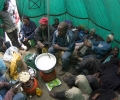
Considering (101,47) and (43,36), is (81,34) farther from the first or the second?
(43,36)

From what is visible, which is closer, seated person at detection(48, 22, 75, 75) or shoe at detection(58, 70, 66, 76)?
seated person at detection(48, 22, 75, 75)

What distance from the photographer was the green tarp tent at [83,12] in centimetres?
382

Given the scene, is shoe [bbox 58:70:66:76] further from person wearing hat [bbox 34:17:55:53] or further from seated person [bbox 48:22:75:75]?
person wearing hat [bbox 34:17:55:53]

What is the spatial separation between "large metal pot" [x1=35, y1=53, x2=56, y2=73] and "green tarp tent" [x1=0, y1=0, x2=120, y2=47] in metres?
1.14

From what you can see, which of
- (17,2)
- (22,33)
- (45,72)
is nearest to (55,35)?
(45,72)

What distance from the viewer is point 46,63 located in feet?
12.1

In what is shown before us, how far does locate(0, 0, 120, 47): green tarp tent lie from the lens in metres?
3.82

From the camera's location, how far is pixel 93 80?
330cm

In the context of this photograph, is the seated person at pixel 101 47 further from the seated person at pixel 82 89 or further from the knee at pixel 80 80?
the knee at pixel 80 80

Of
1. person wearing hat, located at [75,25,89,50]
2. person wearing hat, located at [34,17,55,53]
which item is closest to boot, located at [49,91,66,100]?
person wearing hat, located at [34,17,55,53]

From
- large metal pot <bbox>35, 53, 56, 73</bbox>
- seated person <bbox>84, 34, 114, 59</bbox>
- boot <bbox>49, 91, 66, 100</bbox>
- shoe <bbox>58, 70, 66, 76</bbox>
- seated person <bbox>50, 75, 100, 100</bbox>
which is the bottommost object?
boot <bbox>49, 91, 66, 100</bbox>

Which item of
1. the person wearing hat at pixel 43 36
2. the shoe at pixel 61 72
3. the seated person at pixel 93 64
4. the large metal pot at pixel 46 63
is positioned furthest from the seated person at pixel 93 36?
the large metal pot at pixel 46 63

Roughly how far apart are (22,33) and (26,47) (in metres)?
0.47

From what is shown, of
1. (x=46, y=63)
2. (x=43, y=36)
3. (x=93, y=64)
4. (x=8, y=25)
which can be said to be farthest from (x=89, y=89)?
(x=8, y=25)
